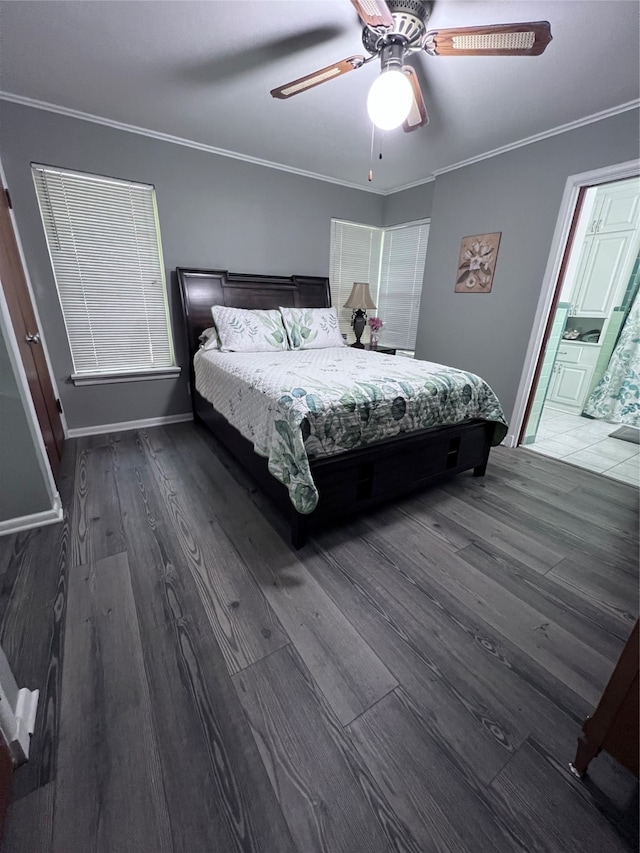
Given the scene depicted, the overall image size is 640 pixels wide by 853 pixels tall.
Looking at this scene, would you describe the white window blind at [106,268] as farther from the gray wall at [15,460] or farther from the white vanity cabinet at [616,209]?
the white vanity cabinet at [616,209]

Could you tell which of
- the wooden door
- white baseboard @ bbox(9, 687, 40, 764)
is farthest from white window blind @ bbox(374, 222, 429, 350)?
white baseboard @ bbox(9, 687, 40, 764)

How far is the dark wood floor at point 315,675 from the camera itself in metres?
0.85

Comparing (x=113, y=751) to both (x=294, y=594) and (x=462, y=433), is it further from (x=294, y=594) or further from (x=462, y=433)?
(x=462, y=433)

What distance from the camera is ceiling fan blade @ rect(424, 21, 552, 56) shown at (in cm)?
122

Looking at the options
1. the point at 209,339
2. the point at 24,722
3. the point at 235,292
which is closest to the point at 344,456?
the point at 24,722

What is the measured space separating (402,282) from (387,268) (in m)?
0.32

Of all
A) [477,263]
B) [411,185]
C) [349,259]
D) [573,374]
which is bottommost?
[573,374]

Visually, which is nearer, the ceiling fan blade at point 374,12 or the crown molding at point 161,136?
the ceiling fan blade at point 374,12

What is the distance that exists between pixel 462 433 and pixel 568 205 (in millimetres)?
1955

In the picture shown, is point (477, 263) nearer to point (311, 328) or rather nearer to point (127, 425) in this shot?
point (311, 328)

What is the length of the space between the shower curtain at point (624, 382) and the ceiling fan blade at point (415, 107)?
133 inches

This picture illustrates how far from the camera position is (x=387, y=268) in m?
4.28

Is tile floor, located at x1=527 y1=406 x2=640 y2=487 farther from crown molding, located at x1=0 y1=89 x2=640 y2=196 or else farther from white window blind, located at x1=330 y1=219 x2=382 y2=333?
white window blind, located at x1=330 y1=219 x2=382 y2=333

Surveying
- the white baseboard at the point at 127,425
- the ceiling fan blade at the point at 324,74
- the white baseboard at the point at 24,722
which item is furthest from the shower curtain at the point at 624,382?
the white baseboard at the point at 24,722
